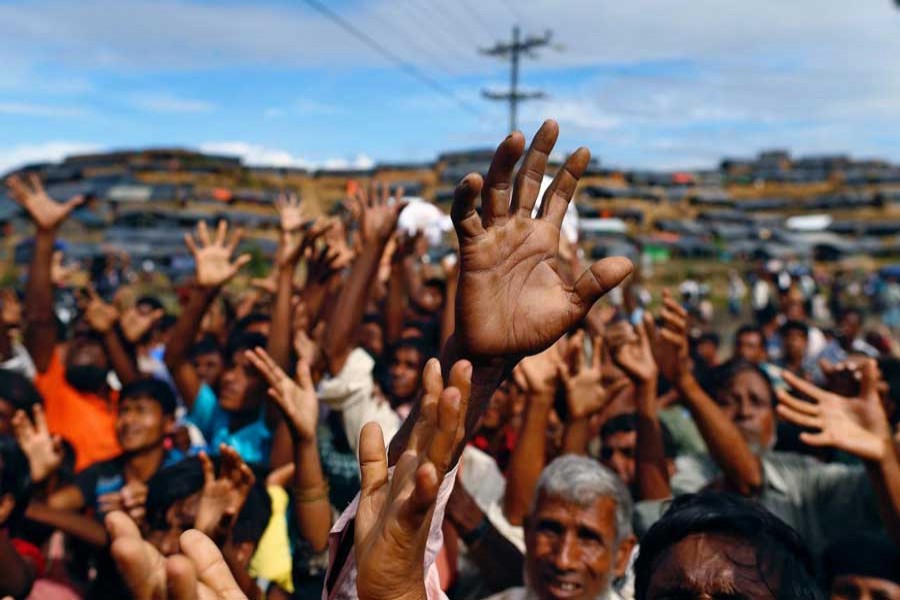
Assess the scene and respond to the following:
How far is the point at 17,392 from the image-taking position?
371cm

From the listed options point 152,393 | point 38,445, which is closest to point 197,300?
point 152,393

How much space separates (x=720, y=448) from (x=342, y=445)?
4.64 feet

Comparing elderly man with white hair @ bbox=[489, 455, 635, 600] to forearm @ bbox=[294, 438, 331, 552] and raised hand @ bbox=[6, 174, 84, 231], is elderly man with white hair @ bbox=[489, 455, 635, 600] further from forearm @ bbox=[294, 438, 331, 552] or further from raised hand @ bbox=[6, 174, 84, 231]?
raised hand @ bbox=[6, 174, 84, 231]

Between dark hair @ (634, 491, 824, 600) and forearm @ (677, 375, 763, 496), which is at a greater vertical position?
dark hair @ (634, 491, 824, 600)

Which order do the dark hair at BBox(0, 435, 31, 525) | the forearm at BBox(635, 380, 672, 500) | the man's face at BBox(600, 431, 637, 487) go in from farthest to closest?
the man's face at BBox(600, 431, 637, 487)
the forearm at BBox(635, 380, 672, 500)
the dark hair at BBox(0, 435, 31, 525)

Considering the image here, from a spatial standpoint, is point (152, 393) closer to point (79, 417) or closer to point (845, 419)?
point (79, 417)

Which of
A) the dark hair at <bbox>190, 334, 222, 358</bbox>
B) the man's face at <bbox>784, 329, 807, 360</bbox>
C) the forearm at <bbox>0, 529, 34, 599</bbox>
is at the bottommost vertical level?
the man's face at <bbox>784, 329, 807, 360</bbox>

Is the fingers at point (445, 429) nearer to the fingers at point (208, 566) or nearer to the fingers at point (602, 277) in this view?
the fingers at point (602, 277)

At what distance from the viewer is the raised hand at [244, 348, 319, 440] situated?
2.53 m

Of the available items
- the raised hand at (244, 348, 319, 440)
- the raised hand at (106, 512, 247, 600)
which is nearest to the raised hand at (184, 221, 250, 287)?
the raised hand at (244, 348, 319, 440)

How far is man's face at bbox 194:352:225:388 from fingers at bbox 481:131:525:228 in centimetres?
351

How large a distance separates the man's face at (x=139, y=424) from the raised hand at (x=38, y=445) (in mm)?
550

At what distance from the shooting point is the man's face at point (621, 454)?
3.56 meters

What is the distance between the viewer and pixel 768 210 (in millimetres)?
47062
